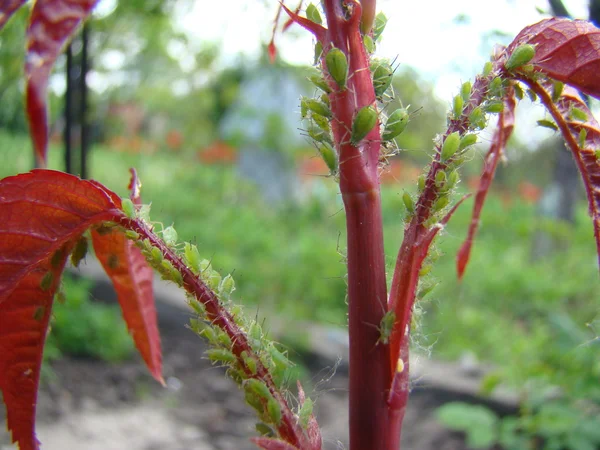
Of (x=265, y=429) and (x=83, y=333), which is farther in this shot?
(x=83, y=333)

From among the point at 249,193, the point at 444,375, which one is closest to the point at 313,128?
the point at 444,375

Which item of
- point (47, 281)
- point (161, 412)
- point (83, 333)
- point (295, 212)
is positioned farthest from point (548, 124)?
point (295, 212)

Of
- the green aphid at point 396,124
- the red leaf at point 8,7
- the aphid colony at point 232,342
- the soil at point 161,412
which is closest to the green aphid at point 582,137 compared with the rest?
the green aphid at point 396,124

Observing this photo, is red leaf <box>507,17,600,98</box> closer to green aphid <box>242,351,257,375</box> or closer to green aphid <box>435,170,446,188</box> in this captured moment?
green aphid <box>435,170,446,188</box>

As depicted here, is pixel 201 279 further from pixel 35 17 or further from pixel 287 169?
pixel 287 169

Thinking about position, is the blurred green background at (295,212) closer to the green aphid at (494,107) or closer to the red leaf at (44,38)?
the green aphid at (494,107)

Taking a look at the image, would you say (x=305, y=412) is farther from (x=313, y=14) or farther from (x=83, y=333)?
(x=83, y=333)
